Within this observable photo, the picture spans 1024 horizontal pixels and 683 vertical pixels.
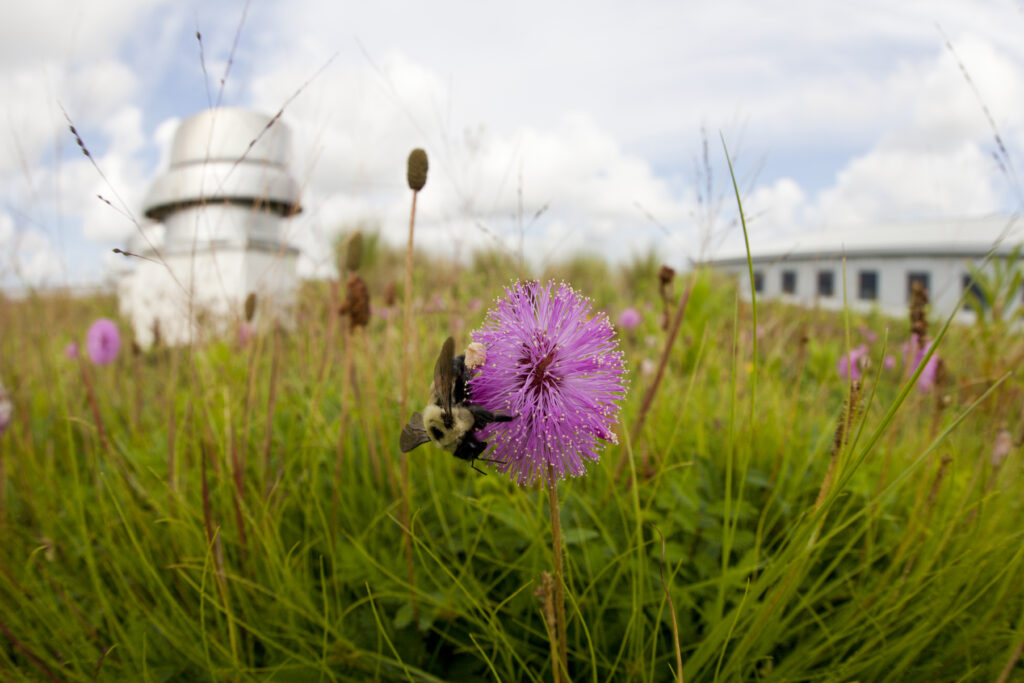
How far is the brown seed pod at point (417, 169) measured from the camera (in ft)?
3.65

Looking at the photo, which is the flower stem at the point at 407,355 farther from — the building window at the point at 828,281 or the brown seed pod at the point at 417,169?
the building window at the point at 828,281

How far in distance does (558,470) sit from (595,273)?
1109 cm

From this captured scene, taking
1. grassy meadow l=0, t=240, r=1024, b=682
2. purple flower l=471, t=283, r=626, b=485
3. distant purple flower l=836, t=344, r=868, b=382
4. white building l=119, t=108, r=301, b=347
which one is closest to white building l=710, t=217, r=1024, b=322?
white building l=119, t=108, r=301, b=347

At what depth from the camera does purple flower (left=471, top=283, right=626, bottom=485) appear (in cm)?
82

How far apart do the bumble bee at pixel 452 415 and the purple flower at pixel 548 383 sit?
0.03m

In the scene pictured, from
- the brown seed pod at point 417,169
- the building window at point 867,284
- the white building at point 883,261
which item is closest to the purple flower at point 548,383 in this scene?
the brown seed pod at point 417,169

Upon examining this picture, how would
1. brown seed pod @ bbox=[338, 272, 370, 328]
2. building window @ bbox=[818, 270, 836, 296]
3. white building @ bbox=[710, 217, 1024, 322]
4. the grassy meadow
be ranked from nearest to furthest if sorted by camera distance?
the grassy meadow
brown seed pod @ bbox=[338, 272, 370, 328]
white building @ bbox=[710, 217, 1024, 322]
building window @ bbox=[818, 270, 836, 296]

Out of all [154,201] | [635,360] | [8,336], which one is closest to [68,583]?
[635,360]

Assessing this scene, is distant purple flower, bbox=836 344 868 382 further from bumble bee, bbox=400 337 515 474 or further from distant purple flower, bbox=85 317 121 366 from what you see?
distant purple flower, bbox=85 317 121 366

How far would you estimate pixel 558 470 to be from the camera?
34.4 inches

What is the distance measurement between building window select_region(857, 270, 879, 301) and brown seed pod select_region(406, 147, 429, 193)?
78.9ft

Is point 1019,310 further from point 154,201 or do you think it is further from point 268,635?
point 154,201

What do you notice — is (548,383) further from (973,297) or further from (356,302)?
(973,297)

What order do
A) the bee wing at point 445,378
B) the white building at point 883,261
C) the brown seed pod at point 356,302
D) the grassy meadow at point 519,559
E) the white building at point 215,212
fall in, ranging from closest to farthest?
the bee wing at point 445,378, the grassy meadow at point 519,559, the brown seed pod at point 356,302, the white building at point 215,212, the white building at point 883,261
